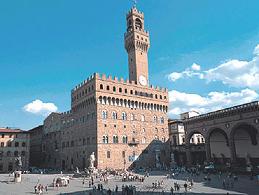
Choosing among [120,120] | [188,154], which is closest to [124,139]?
[120,120]

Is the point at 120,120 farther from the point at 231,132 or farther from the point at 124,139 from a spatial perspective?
the point at 231,132

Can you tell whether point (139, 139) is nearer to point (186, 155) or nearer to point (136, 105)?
point (136, 105)

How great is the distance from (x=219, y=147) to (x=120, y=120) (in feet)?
68.0

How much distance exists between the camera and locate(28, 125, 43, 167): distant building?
7756cm

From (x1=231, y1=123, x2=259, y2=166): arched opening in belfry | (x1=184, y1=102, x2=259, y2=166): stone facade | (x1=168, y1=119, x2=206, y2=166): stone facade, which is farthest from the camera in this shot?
(x1=168, y1=119, x2=206, y2=166): stone facade

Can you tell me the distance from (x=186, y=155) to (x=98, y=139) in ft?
64.8

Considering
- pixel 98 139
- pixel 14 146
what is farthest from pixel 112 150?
pixel 14 146

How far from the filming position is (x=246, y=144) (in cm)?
4962

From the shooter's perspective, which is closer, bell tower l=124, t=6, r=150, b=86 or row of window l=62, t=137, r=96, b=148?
row of window l=62, t=137, r=96, b=148

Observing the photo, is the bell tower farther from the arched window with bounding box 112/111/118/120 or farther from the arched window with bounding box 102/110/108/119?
the arched window with bounding box 102/110/108/119

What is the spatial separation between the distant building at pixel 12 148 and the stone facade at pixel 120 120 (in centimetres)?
702

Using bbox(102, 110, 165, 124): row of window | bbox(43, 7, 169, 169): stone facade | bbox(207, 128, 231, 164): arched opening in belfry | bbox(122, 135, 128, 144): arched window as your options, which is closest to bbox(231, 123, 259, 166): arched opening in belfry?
bbox(207, 128, 231, 164): arched opening in belfry

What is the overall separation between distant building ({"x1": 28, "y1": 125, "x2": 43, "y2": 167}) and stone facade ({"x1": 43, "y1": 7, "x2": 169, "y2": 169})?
451 inches

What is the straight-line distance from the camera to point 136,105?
5688cm
